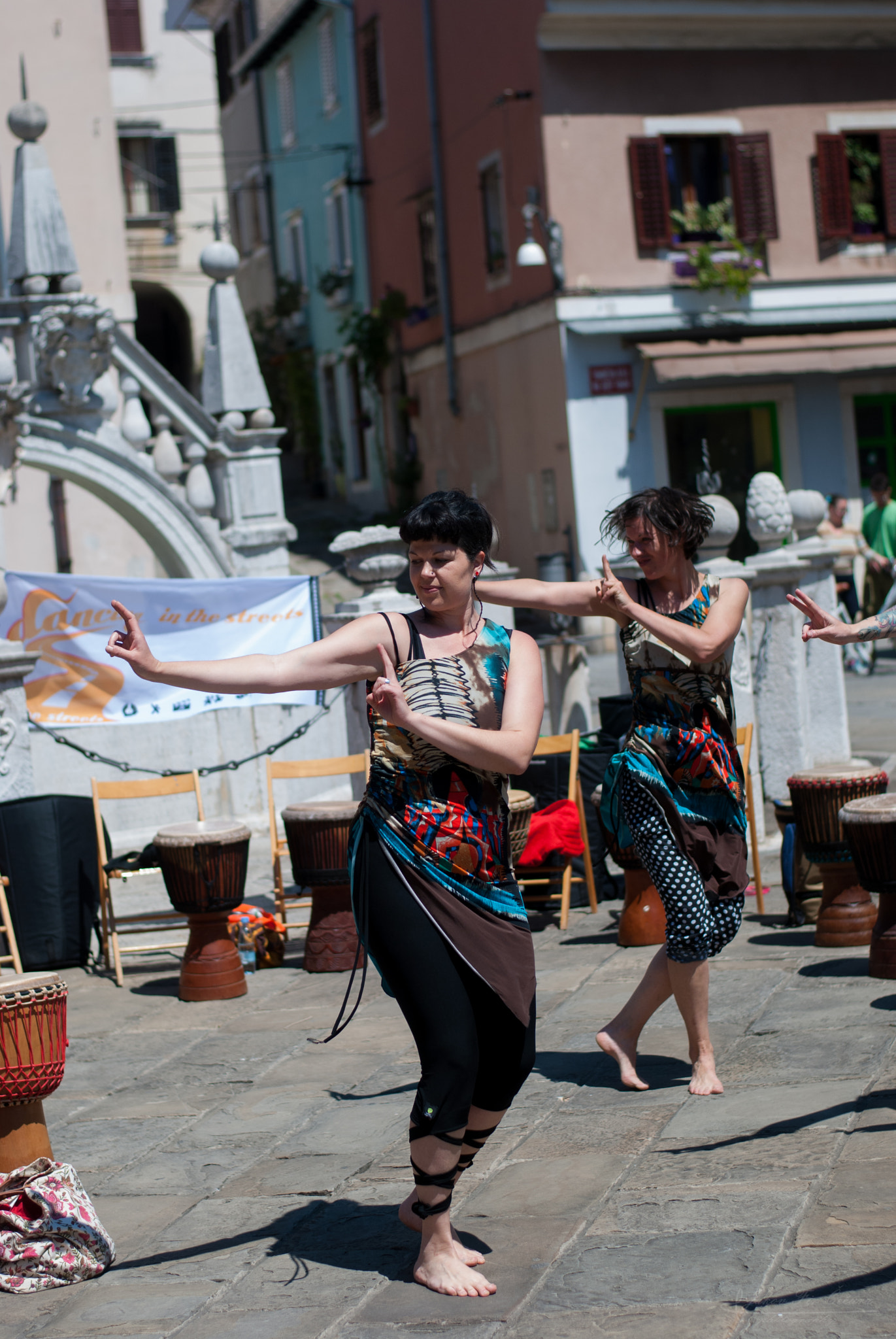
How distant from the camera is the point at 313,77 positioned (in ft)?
106

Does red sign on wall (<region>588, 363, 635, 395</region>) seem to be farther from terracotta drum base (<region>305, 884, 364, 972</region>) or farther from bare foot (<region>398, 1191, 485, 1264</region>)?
bare foot (<region>398, 1191, 485, 1264</region>)

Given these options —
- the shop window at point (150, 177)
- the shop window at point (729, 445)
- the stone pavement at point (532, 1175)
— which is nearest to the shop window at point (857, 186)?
the shop window at point (729, 445)

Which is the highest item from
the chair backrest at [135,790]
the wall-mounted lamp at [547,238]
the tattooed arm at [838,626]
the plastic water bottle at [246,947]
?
the wall-mounted lamp at [547,238]

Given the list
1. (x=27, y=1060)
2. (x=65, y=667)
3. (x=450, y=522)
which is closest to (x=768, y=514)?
(x=65, y=667)

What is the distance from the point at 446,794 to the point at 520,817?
4.07m

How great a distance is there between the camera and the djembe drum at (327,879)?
7.94 meters

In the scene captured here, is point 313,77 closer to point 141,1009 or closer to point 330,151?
point 330,151

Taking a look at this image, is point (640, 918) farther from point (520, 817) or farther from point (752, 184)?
point (752, 184)

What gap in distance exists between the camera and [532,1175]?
15.7ft

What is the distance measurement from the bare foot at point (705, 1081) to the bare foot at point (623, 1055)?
0.63 feet

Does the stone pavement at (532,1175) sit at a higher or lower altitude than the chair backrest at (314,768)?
lower

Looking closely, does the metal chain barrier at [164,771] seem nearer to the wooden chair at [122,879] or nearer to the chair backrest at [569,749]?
the wooden chair at [122,879]

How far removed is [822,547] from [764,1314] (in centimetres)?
823

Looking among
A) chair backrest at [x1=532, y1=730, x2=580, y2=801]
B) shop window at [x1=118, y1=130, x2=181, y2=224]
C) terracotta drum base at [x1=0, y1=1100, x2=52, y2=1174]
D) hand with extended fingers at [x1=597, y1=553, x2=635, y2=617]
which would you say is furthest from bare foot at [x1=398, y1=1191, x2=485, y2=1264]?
shop window at [x1=118, y1=130, x2=181, y2=224]
